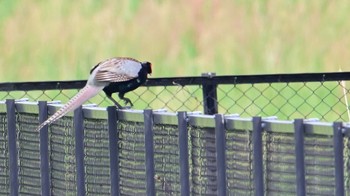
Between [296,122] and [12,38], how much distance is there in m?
14.3

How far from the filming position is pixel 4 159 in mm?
8422

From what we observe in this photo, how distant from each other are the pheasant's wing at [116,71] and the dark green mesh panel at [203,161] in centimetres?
133

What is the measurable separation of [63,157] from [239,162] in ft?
4.67

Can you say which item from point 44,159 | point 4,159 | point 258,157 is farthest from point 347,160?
point 4,159

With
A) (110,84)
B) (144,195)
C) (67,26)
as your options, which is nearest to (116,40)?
(67,26)

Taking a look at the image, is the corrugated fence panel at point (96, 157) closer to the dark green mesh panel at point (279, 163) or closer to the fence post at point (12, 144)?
the fence post at point (12, 144)

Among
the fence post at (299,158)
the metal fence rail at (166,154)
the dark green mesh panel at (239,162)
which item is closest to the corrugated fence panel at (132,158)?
the metal fence rail at (166,154)

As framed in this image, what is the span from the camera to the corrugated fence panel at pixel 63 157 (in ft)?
26.4

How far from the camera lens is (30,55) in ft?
65.3

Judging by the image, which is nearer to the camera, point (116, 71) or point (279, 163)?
point (279, 163)

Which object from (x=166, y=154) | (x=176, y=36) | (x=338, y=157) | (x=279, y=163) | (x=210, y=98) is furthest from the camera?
(x=176, y=36)

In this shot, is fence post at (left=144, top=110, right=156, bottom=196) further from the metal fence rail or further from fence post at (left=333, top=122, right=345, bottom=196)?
fence post at (left=333, top=122, right=345, bottom=196)

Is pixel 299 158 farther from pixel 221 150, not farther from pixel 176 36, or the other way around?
pixel 176 36

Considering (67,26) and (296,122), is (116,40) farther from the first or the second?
(296,122)
